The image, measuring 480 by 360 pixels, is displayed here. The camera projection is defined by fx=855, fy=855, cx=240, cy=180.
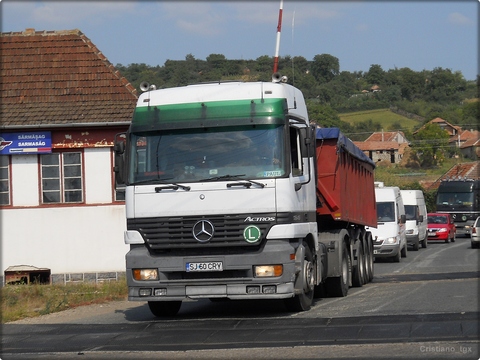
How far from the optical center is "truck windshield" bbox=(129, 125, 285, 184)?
1183 centimetres

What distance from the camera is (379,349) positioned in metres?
8.90

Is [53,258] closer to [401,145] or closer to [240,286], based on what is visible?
[240,286]

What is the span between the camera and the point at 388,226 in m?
29.6

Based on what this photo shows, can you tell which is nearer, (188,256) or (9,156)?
(188,256)

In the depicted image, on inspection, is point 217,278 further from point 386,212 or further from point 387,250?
point 386,212

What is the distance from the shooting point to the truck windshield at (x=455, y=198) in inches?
2044

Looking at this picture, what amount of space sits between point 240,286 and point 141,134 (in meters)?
2.60

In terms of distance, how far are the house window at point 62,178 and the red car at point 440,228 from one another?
26.2 metres

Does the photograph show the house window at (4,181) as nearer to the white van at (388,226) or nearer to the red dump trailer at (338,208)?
the red dump trailer at (338,208)

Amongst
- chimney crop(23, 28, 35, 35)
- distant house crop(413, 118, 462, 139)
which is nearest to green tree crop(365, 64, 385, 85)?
distant house crop(413, 118, 462, 139)

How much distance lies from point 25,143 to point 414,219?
19.4 m

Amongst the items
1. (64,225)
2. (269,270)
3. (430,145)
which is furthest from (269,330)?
(430,145)

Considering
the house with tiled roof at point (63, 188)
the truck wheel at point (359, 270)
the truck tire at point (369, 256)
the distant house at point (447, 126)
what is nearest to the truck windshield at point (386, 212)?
the truck tire at point (369, 256)

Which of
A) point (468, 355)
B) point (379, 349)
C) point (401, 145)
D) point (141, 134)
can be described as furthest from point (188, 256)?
point (401, 145)
